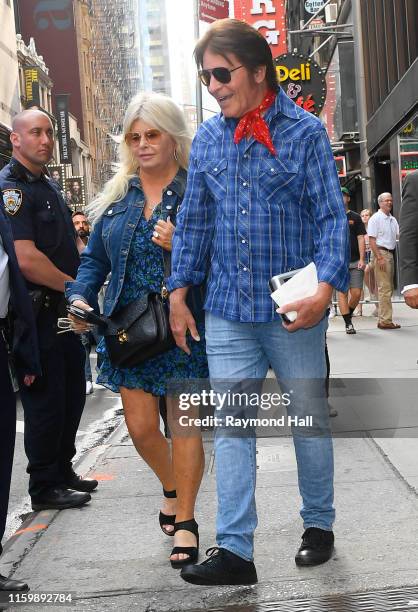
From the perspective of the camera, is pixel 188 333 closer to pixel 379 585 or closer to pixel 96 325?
pixel 96 325

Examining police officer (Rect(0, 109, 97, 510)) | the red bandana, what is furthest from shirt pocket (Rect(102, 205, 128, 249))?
police officer (Rect(0, 109, 97, 510))

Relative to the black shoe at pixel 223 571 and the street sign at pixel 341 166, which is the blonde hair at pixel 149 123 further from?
the street sign at pixel 341 166

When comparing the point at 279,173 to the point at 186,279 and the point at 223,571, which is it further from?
the point at 223,571

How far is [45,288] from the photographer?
5.60 meters

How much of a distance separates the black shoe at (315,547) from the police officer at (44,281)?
5.85 ft

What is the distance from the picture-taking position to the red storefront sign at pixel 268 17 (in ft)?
101

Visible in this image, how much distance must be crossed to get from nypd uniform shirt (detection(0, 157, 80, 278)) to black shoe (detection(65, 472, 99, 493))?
117cm

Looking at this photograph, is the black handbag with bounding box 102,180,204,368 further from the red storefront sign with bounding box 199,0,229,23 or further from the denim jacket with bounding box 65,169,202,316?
the red storefront sign with bounding box 199,0,229,23

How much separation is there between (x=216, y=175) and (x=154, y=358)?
3.13 feet

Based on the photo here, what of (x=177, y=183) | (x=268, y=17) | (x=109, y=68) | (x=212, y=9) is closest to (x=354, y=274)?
(x=177, y=183)

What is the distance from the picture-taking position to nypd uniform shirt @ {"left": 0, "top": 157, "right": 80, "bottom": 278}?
552 centimetres

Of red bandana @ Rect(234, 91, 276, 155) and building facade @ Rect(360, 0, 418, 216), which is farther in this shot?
building facade @ Rect(360, 0, 418, 216)

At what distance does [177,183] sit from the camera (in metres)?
4.70

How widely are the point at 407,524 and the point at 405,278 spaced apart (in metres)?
1.12
